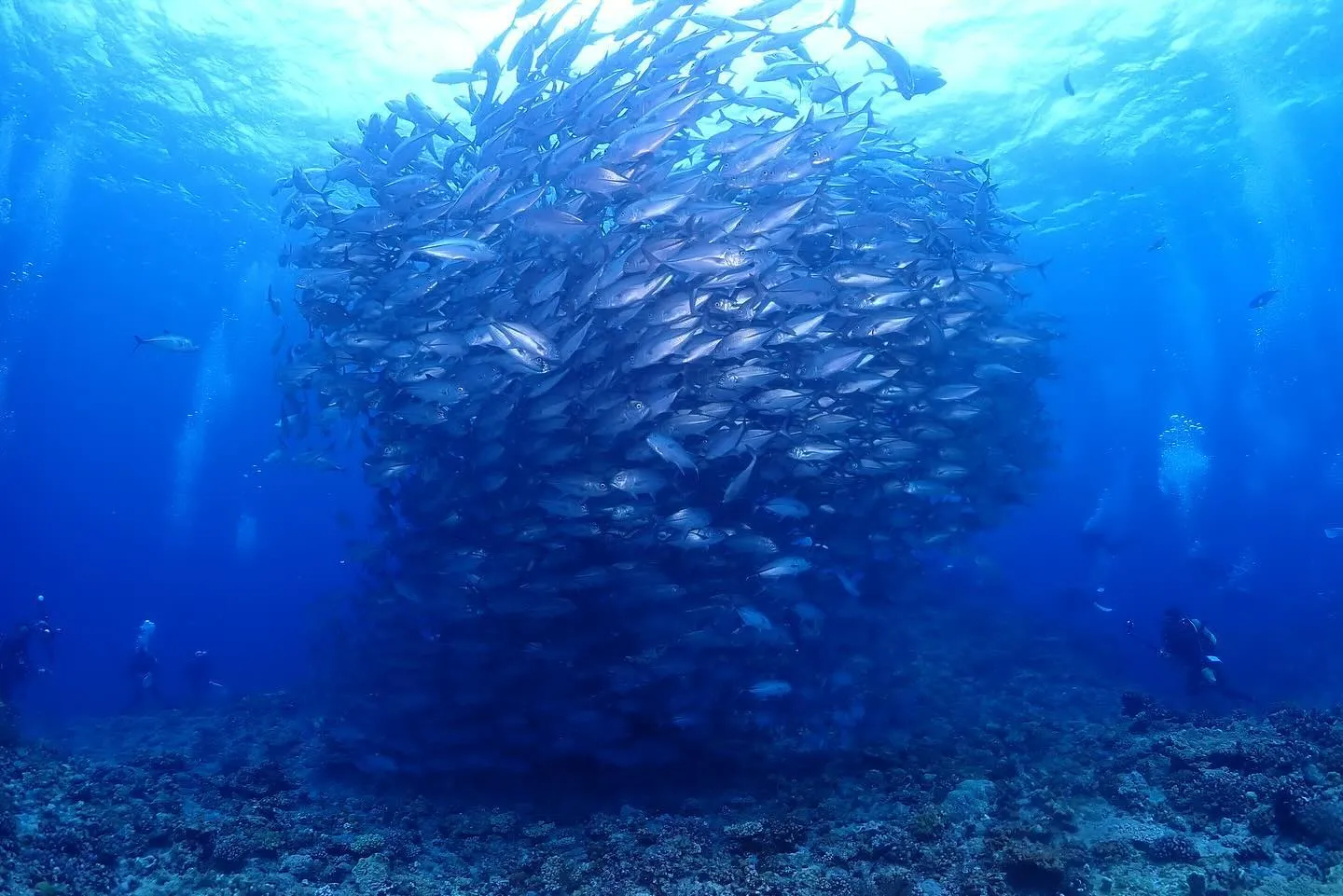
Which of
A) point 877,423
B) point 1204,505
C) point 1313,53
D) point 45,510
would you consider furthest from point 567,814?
point 45,510

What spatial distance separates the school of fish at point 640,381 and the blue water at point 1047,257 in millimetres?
2829

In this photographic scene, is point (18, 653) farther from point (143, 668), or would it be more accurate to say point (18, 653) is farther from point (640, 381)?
point (640, 381)

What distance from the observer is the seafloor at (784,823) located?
257 inches

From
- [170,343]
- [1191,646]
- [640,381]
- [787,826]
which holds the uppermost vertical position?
[170,343]

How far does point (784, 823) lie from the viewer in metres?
7.51

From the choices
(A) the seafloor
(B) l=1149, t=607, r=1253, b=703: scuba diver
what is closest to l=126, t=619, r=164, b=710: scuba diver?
(A) the seafloor

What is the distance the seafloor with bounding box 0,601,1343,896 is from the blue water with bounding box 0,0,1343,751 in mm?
4205

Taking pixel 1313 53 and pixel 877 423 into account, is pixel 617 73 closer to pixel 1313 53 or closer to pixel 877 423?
pixel 877 423

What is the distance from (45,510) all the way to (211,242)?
8948 centimetres

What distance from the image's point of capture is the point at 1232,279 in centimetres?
4188

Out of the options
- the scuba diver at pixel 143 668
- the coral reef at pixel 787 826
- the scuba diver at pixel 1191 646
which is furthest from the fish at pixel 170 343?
the scuba diver at pixel 1191 646

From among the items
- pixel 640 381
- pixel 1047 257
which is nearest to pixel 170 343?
pixel 640 381

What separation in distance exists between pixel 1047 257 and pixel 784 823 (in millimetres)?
37008

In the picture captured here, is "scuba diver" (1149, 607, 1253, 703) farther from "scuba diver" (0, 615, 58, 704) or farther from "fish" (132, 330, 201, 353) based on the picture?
"scuba diver" (0, 615, 58, 704)
